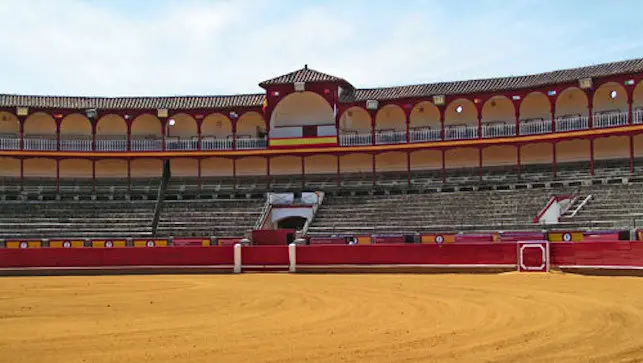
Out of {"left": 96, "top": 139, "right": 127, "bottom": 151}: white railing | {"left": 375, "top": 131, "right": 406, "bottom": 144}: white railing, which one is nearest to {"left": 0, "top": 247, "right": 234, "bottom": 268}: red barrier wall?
{"left": 96, "top": 139, "right": 127, "bottom": 151}: white railing

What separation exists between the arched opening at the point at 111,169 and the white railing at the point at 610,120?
25.0 metres

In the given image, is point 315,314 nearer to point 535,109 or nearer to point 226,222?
point 226,222

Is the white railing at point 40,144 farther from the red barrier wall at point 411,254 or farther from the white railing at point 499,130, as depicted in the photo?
the white railing at point 499,130

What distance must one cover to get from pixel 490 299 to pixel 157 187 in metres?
29.6

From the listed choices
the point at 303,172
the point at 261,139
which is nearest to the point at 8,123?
the point at 261,139

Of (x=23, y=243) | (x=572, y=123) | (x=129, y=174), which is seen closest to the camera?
(x=23, y=243)

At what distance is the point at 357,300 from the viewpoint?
15.6 m

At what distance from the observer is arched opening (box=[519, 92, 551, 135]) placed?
38.2m

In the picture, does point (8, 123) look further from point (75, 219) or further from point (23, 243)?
point (23, 243)

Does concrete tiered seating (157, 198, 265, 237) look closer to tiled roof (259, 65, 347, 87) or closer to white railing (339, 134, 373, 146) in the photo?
white railing (339, 134, 373, 146)

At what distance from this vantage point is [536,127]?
37.9 m

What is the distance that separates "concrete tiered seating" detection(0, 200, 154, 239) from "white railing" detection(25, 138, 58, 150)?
3316 mm

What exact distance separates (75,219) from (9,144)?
268 inches

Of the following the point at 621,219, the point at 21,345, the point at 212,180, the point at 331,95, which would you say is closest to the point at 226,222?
the point at 212,180
